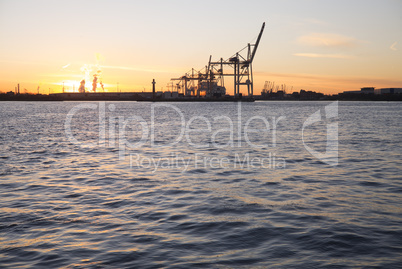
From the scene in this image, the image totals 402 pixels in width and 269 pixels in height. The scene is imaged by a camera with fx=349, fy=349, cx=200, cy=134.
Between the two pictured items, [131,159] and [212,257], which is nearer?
[212,257]

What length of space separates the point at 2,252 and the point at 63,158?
11.2 metres

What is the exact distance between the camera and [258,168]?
13500 mm

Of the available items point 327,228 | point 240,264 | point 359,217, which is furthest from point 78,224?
point 359,217

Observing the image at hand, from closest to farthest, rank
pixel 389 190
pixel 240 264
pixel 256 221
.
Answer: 1. pixel 240 264
2. pixel 256 221
3. pixel 389 190

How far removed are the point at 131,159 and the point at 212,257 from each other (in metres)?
10.9

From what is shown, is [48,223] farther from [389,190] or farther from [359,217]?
[389,190]

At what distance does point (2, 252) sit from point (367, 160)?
14.4 meters

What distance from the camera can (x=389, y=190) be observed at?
9883mm

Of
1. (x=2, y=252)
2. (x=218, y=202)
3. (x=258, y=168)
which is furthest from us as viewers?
(x=258, y=168)

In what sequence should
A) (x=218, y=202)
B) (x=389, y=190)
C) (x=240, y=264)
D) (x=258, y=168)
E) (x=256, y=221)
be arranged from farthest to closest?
(x=258, y=168)
(x=389, y=190)
(x=218, y=202)
(x=256, y=221)
(x=240, y=264)

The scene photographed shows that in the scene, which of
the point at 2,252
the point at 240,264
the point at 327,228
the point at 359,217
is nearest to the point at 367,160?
the point at 359,217

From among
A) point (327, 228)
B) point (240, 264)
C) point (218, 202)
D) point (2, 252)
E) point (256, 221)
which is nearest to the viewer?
point (240, 264)

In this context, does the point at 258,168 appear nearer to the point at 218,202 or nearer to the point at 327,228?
the point at 218,202

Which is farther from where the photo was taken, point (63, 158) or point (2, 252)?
point (63, 158)
